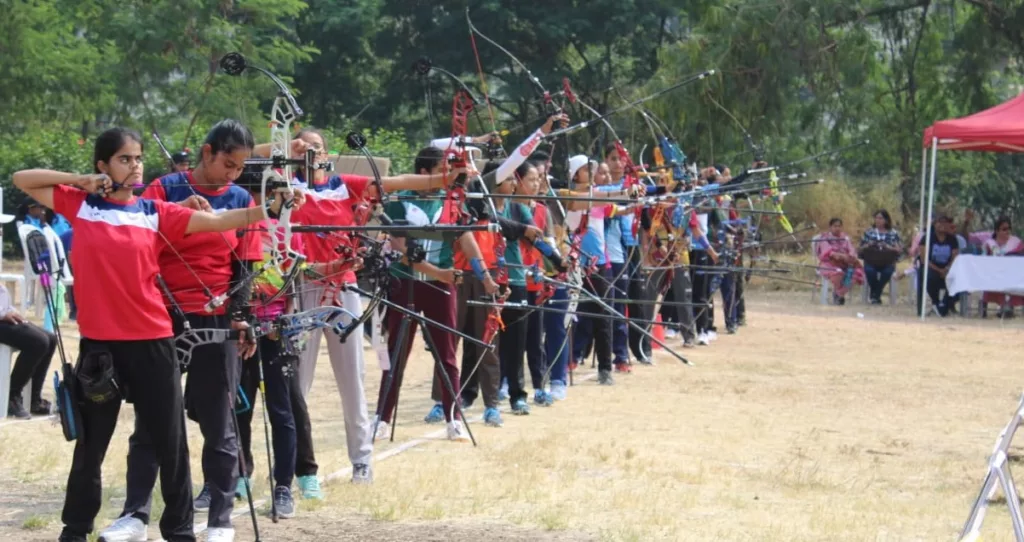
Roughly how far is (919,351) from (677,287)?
2737 millimetres

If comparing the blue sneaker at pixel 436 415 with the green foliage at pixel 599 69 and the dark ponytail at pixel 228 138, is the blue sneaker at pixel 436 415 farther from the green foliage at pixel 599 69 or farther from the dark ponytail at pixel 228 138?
the green foliage at pixel 599 69

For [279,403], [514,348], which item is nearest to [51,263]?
[514,348]

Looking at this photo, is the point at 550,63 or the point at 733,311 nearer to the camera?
the point at 733,311

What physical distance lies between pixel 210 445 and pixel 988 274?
16.5m

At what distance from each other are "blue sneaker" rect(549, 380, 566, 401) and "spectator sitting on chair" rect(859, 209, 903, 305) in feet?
40.6

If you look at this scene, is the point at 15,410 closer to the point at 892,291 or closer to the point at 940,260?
the point at 940,260

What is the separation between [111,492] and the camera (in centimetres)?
707

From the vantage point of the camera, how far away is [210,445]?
19.1ft

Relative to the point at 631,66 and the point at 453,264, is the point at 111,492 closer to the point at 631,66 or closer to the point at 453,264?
the point at 453,264

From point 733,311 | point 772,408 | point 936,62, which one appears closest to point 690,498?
point 772,408

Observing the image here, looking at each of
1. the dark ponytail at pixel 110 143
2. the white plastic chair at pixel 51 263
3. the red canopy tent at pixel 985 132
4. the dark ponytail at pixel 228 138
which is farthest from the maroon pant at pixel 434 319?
the red canopy tent at pixel 985 132

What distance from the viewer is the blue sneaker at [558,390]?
36.4 ft

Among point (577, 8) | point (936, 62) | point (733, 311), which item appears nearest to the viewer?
point (733, 311)

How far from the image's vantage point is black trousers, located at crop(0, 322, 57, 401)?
31.3 ft
